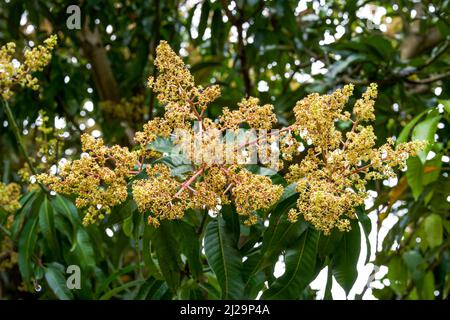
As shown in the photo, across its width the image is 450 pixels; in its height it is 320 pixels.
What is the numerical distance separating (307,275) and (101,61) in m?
2.00

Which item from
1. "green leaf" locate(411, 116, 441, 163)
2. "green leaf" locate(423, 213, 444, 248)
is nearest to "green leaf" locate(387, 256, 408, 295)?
"green leaf" locate(423, 213, 444, 248)

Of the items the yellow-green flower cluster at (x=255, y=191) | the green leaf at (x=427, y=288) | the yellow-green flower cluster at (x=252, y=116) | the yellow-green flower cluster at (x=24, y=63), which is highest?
the yellow-green flower cluster at (x=24, y=63)

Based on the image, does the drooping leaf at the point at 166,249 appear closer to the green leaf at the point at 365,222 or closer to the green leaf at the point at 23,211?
the green leaf at the point at 365,222

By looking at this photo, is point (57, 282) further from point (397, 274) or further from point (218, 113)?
point (397, 274)

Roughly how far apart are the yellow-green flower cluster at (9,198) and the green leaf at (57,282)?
23 cm

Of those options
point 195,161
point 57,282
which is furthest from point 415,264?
point 195,161

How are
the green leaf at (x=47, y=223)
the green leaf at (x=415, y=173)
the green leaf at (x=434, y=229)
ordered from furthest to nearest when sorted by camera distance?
the green leaf at (x=434, y=229) < the green leaf at (x=47, y=223) < the green leaf at (x=415, y=173)

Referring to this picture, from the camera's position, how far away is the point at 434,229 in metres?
2.52

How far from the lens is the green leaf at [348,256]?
1.55 m

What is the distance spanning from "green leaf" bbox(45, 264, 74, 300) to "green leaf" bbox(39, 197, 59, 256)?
162 mm

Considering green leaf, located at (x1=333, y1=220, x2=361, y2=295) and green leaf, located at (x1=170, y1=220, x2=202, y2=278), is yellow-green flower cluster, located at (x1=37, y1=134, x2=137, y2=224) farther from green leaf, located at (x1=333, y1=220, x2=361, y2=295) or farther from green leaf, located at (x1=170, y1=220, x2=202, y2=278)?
green leaf, located at (x1=333, y1=220, x2=361, y2=295)

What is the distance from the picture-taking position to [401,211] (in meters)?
3.33

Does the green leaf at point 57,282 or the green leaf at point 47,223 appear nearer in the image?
the green leaf at point 47,223

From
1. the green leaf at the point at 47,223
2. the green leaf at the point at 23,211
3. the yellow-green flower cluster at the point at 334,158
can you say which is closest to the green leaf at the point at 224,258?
the yellow-green flower cluster at the point at 334,158
